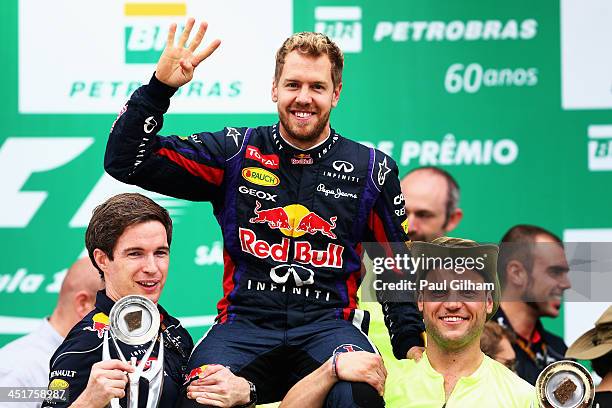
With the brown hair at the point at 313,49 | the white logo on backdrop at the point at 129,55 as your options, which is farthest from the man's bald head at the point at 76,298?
the brown hair at the point at 313,49

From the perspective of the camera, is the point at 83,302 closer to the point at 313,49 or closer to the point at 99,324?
the point at 99,324

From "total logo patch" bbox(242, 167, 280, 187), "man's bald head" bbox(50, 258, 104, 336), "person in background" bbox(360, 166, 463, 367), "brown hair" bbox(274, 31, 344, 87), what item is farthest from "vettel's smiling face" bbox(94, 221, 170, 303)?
"person in background" bbox(360, 166, 463, 367)

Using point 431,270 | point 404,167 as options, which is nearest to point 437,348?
point 431,270

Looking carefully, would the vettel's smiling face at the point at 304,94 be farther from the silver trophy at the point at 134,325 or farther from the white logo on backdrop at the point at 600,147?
the white logo on backdrop at the point at 600,147

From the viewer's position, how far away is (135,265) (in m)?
3.56

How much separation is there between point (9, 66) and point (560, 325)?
2.78m

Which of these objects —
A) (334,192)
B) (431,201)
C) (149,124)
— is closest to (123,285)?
(149,124)

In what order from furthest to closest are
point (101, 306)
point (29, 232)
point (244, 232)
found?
point (29, 232)
point (244, 232)
point (101, 306)

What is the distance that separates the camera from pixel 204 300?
552 centimetres

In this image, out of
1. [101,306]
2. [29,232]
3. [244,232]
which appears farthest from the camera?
[29,232]

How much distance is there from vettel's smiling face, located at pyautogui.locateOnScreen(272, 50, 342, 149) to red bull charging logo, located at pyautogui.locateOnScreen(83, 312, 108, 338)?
2.75ft

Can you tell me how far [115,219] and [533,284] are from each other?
2.51m

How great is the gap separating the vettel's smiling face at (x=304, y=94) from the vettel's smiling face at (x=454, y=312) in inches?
24.6

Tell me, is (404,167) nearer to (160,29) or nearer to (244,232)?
(160,29)
